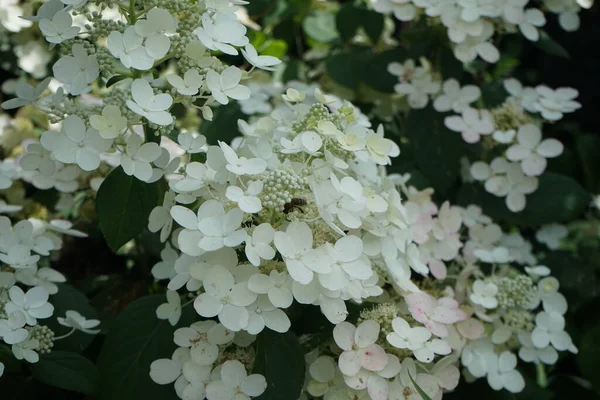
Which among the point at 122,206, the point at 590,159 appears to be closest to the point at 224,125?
the point at 122,206

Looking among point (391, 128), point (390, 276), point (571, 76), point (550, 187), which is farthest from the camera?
point (571, 76)

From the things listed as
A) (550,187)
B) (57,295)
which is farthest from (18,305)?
(550,187)

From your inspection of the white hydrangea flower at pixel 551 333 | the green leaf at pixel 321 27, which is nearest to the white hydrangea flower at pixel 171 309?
the white hydrangea flower at pixel 551 333

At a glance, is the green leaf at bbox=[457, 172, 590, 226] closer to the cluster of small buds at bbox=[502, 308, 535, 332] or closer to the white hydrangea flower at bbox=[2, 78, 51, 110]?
the cluster of small buds at bbox=[502, 308, 535, 332]

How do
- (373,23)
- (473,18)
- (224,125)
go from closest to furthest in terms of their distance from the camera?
1. (473,18)
2. (224,125)
3. (373,23)

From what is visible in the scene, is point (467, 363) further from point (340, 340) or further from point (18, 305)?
point (18, 305)

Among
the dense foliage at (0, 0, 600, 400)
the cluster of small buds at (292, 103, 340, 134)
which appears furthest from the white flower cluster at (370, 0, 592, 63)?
the cluster of small buds at (292, 103, 340, 134)

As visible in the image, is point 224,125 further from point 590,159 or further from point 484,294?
point 590,159

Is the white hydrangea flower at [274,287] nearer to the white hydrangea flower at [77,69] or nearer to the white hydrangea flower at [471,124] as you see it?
the white hydrangea flower at [77,69]
